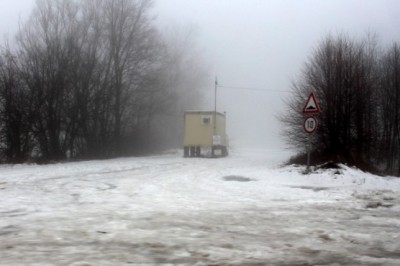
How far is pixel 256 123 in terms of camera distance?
391ft

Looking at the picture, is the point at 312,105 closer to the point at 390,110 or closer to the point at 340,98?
the point at 340,98

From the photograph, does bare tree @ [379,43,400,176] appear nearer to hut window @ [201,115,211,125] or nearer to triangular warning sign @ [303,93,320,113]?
hut window @ [201,115,211,125]

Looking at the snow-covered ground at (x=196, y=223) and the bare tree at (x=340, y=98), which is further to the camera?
the bare tree at (x=340, y=98)

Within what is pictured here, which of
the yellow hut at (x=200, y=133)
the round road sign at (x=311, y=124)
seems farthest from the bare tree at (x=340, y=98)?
the yellow hut at (x=200, y=133)

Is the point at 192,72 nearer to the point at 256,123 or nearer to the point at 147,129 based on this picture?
the point at 147,129

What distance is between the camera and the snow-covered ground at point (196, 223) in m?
5.53

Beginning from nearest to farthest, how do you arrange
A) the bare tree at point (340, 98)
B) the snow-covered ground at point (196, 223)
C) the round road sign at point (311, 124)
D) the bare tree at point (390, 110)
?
1. the snow-covered ground at point (196, 223)
2. the round road sign at point (311, 124)
3. the bare tree at point (340, 98)
4. the bare tree at point (390, 110)

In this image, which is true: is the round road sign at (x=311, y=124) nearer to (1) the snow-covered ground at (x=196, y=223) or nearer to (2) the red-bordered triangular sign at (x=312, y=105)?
(2) the red-bordered triangular sign at (x=312, y=105)

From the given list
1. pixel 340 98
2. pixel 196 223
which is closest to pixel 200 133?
pixel 340 98

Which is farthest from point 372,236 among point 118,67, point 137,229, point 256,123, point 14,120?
point 256,123

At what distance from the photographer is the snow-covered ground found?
5.53m

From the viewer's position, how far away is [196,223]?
7.59 m

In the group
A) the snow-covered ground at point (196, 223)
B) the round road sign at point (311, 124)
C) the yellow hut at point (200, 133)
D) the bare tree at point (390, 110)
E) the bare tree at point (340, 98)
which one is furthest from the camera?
the bare tree at point (390, 110)

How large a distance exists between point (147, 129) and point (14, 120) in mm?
14884
